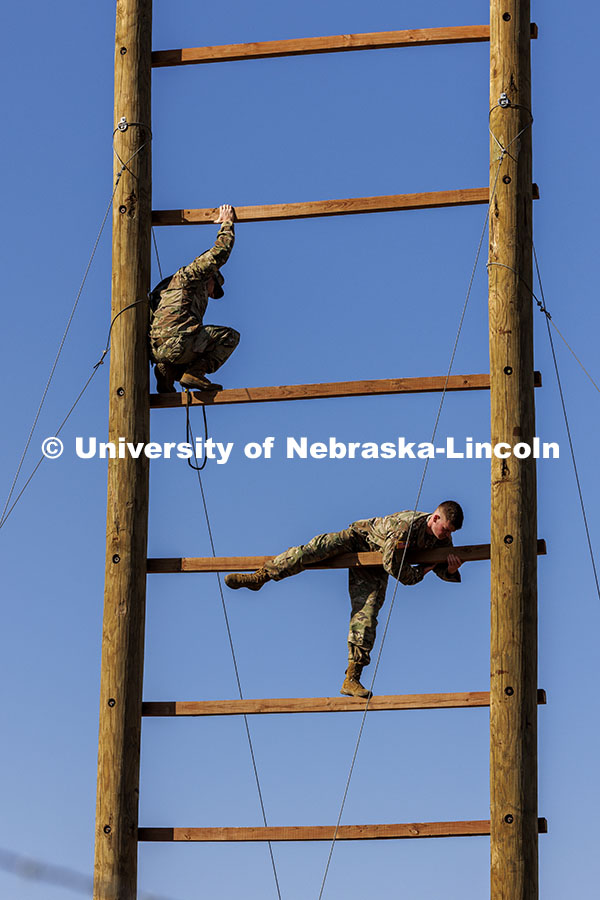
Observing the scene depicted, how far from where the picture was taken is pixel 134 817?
9883 mm

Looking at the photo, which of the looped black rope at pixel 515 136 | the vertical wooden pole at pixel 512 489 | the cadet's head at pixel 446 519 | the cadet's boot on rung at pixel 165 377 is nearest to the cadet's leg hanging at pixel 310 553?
the cadet's head at pixel 446 519

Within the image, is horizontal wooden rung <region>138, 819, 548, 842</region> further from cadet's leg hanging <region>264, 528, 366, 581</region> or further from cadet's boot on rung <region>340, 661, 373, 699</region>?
cadet's leg hanging <region>264, 528, 366, 581</region>

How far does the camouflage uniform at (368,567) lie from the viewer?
394 inches

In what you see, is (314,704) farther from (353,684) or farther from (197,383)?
(197,383)

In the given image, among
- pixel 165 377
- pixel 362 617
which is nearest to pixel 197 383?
pixel 165 377

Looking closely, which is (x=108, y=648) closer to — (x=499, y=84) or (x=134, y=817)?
(x=134, y=817)

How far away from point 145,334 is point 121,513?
964 millimetres

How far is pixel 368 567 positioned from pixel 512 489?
0.90 meters

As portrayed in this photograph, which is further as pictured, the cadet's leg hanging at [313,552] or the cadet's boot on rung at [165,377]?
the cadet's boot on rung at [165,377]

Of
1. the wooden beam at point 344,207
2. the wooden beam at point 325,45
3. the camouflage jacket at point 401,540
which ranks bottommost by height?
the camouflage jacket at point 401,540

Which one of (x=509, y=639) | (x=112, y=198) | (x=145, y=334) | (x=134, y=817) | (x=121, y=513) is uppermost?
(x=112, y=198)

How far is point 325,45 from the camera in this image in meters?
10.5

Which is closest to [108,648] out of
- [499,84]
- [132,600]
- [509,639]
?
[132,600]

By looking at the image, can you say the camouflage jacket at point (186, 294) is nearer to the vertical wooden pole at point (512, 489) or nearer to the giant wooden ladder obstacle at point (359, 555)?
the giant wooden ladder obstacle at point (359, 555)
